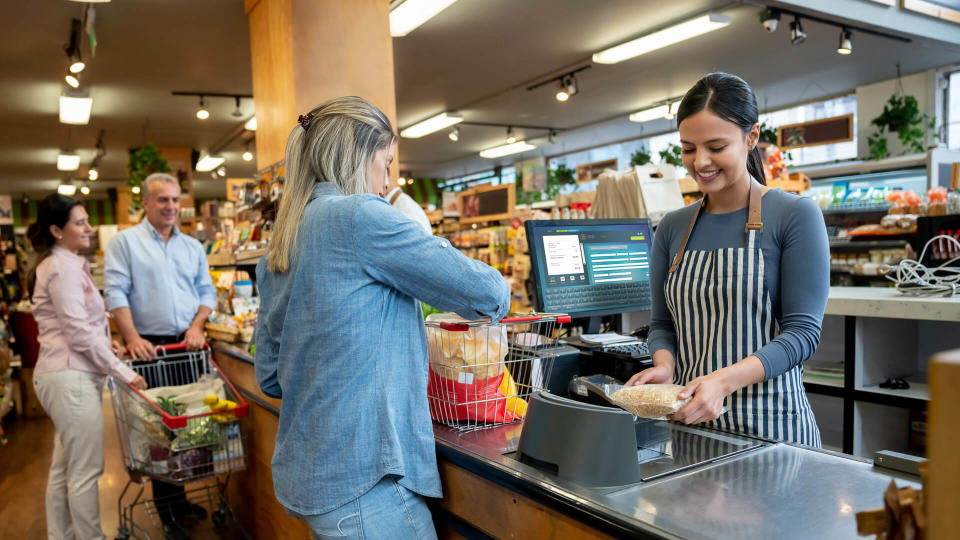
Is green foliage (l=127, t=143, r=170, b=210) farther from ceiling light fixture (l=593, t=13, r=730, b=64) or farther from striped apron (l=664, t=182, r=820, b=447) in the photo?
striped apron (l=664, t=182, r=820, b=447)

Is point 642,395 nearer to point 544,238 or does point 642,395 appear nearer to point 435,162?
point 544,238

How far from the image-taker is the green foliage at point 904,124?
8516 millimetres

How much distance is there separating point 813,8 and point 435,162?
37.7 ft

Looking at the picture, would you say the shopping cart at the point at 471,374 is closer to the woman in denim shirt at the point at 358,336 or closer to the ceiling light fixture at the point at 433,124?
the woman in denim shirt at the point at 358,336

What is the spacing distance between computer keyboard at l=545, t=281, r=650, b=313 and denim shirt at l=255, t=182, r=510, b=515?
692 mm

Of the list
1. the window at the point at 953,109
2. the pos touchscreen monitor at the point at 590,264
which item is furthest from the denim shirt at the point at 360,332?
the window at the point at 953,109

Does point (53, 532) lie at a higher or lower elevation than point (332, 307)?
lower

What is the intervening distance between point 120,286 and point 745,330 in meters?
3.37

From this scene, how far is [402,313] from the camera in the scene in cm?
150

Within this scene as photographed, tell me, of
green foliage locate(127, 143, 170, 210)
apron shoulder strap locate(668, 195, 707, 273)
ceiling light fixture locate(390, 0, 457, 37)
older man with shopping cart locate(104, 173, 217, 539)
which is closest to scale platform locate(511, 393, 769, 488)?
apron shoulder strap locate(668, 195, 707, 273)

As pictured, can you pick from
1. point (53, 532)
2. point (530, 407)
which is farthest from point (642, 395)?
point (53, 532)

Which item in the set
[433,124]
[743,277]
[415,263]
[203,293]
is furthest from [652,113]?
[415,263]

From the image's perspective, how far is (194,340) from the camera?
11.5ft

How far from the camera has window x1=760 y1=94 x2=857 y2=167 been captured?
10.6 metres
